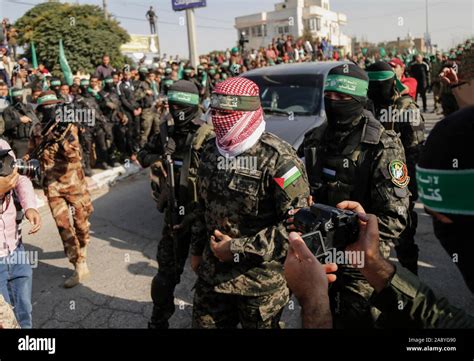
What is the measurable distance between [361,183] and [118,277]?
276cm

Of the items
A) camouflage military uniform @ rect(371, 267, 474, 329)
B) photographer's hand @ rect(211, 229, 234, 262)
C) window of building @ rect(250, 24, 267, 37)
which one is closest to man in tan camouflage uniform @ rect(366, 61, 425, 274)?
photographer's hand @ rect(211, 229, 234, 262)

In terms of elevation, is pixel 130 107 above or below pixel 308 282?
above

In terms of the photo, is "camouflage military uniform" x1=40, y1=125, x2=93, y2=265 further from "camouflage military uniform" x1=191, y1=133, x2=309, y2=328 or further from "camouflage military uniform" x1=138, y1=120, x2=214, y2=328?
"camouflage military uniform" x1=191, y1=133, x2=309, y2=328

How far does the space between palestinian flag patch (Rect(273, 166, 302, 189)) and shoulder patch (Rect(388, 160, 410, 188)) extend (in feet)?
2.09

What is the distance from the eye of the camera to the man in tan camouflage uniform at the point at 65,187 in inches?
163

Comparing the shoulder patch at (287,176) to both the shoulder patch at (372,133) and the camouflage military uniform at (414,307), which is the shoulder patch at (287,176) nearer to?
the shoulder patch at (372,133)

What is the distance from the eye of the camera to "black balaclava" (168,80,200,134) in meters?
3.30

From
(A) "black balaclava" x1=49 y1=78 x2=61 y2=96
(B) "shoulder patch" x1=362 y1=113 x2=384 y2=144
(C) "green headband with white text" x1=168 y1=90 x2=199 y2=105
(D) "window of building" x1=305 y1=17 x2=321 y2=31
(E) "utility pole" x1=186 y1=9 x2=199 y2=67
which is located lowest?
(B) "shoulder patch" x1=362 y1=113 x2=384 y2=144

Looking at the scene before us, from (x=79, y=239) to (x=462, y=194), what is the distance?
13.0 feet

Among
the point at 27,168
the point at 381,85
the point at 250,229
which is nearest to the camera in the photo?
the point at 250,229

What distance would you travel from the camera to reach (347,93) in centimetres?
257

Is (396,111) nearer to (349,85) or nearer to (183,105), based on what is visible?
(349,85)

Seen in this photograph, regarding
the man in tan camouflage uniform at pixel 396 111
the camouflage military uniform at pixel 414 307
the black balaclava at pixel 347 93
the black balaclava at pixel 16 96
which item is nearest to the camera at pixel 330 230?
the camouflage military uniform at pixel 414 307

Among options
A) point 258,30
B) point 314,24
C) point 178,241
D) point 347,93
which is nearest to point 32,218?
point 178,241
